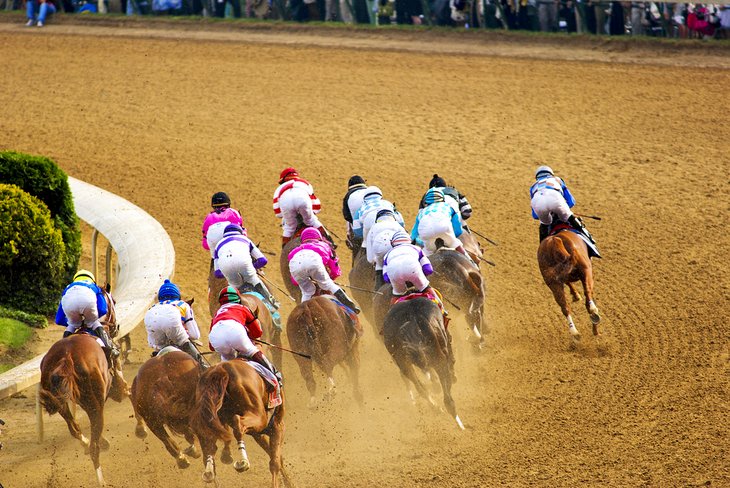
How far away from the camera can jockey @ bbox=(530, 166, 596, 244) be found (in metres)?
12.0

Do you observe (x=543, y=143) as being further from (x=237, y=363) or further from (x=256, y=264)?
(x=237, y=363)

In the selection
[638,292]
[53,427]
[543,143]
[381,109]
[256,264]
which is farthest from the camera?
[381,109]

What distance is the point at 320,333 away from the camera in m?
10.5

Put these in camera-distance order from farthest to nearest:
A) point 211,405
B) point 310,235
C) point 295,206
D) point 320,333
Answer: point 295,206 < point 310,235 < point 320,333 < point 211,405

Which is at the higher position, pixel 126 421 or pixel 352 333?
pixel 352 333

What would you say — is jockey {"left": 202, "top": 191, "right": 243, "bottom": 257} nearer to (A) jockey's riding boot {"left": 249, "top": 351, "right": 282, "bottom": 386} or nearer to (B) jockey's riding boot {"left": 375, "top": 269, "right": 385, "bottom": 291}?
(B) jockey's riding boot {"left": 375, "top": 269, "right": 385, "bottom": 291}

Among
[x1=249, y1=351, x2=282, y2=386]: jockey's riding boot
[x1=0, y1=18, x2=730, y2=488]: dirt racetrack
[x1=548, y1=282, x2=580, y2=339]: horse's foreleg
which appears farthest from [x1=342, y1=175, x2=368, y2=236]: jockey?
[x1=249, y1=351, x2=282, y2=386]: jockey's riding boot

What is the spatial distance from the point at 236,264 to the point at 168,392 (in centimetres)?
226

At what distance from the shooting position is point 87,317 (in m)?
9.70

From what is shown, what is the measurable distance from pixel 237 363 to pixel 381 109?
12.3 m

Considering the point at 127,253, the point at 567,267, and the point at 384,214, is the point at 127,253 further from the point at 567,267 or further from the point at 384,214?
the point at 567,267

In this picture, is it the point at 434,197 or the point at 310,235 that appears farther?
the point at 434,197

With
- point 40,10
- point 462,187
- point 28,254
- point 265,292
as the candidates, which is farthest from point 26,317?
point 40,10

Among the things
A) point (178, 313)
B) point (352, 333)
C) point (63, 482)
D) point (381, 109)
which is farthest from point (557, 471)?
point (381, 109)
